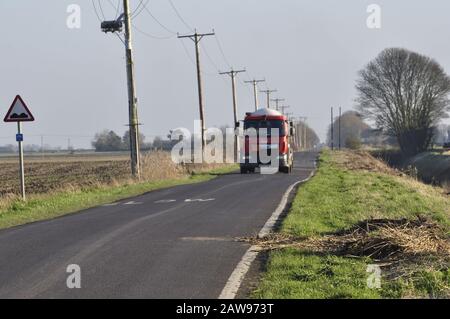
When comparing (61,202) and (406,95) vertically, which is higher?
(406,95)

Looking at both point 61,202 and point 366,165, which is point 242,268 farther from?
Answer: point 366,165

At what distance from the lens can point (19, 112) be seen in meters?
18.8

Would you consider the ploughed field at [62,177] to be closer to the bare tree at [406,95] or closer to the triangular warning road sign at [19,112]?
the triangular warning road sign at [19,112]

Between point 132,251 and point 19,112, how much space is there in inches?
406

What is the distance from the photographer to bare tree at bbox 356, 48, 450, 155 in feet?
238

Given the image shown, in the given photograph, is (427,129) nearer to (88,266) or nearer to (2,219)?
(2,219)

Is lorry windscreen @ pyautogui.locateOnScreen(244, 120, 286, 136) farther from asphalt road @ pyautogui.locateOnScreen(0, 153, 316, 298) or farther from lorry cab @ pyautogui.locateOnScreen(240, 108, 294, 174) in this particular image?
asphalt road @ pyautogui.locateOnScreen(0, 153, 316, 298)

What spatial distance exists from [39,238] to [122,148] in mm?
122993

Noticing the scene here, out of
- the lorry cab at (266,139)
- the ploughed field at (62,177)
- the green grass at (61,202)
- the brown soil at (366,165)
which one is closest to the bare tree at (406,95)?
the brown soil at (366,165)

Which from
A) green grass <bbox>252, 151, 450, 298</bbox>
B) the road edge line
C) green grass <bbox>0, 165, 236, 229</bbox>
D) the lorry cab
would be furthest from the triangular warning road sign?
the lorry cab

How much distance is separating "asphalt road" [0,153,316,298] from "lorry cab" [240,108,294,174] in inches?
737

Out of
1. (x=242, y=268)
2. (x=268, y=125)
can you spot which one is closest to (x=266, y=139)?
(x=268, y=125)

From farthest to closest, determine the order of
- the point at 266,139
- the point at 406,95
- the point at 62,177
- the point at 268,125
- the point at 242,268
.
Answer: the point at 406,95 → the point at 62,177 → the point at 266,139 → the point at 268,125 → the point at 242,268
